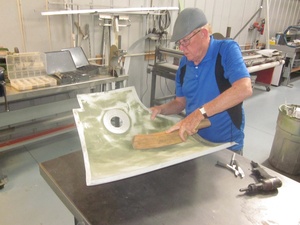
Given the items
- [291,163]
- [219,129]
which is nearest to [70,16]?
[219,129]

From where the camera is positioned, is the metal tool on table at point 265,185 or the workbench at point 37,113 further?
the workbench at point 37,113

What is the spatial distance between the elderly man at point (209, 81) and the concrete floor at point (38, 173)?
1.21 metres

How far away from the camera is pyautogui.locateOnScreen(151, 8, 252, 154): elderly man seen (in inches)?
45.5

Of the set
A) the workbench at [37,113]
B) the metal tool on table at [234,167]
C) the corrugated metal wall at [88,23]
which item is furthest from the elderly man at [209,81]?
the corrugated metal wall at [88,23]

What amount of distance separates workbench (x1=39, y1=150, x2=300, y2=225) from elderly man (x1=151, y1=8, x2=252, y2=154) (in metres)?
0.20

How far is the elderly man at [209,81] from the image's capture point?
1156 mm

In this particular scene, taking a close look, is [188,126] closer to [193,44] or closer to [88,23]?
[193,44]

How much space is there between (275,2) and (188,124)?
5727 millimetres

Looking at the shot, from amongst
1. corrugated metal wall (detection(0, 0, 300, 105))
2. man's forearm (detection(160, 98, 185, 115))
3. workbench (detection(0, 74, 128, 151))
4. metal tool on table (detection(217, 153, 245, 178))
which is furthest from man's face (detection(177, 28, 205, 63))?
corrugated metal wall (detection(0, 0, 300, 105))

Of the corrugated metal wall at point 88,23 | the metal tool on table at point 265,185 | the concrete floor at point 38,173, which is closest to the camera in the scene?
the metal tool on table at point 265,185

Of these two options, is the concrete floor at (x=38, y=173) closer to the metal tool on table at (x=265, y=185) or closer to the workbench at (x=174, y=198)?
the workbench at (x=174, y=198)

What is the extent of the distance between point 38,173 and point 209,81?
1778 mm

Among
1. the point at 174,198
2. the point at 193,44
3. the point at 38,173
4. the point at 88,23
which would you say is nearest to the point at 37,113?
the point at 38,173

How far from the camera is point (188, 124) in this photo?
110cm
